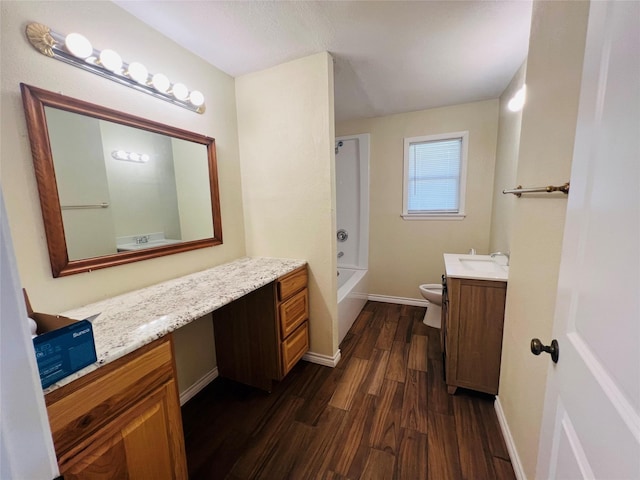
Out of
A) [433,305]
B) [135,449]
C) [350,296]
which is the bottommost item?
[433,305]

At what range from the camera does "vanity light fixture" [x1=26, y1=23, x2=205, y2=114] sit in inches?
42.1

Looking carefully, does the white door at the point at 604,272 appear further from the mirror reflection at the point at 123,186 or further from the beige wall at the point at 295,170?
the mirror reflection at the point at 123,186

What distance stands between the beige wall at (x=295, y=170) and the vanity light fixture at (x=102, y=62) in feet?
1.86

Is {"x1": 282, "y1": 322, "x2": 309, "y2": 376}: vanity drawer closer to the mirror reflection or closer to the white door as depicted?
the mirror reflection

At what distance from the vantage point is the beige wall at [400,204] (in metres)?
2.73

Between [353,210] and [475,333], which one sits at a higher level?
[353,210]

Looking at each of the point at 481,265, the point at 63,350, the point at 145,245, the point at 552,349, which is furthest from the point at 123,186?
the point at 481,265

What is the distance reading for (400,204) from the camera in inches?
124

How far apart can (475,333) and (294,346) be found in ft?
4.03

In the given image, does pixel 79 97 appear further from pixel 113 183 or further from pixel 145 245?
pixel 145 245

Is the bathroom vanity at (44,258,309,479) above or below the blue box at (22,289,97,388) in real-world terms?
below

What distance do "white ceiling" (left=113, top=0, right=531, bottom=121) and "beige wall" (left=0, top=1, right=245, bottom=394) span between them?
0.13 m

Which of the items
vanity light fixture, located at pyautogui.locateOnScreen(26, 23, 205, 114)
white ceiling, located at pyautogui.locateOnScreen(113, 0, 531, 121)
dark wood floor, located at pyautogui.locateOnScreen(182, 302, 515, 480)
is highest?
white ceiling, located at pyautogui.locateOnScreen(113, 0, 531, 121)

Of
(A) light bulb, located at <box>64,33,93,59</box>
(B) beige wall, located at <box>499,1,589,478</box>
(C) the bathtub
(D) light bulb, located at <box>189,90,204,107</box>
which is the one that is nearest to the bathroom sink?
(B) beige wall, located at <box>499,1,589,478</box>
